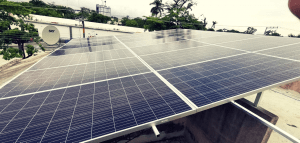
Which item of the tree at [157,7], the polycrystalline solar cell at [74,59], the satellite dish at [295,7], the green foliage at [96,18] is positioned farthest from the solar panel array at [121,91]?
the green foliage at [96,18]

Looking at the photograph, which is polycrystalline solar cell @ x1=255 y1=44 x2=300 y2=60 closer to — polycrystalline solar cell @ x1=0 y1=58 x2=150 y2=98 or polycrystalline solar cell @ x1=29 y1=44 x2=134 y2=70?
polycrystalline solar cell @ x1=0 y1=58 x2=150 y2=98

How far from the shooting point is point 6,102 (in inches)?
190

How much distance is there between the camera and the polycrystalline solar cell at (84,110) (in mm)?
3553

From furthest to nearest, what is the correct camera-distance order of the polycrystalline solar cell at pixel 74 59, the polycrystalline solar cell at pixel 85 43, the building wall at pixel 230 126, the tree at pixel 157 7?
the tree at pixel 157 7
the polycrystalline solar cell at pixel 85 43
the polycrystalline solar cell at pixel 74 59
the building wall at pixel 230 126

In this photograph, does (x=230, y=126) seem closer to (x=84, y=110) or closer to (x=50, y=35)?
(x=84, y=110)

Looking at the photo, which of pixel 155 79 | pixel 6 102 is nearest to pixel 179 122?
pixel 155 79

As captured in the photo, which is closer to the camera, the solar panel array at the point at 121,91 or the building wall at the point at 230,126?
the solar panel array at the point at 121,91

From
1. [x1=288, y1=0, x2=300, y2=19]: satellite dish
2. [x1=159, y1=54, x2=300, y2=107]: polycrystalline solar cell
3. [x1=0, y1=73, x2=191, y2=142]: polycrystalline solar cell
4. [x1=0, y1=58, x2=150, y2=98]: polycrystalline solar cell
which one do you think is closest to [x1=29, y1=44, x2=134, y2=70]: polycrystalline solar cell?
[x1=0, y1=58, x2=150, y2=98]: polycrystalline solar cell

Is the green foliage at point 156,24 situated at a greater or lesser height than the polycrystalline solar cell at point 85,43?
greater

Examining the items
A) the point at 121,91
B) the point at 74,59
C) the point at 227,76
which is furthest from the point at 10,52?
the point at 227,76

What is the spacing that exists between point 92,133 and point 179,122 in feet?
32.9

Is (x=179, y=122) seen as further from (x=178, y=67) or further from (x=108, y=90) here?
(x=108, y=90)

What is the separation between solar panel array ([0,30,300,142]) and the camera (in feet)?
12.3

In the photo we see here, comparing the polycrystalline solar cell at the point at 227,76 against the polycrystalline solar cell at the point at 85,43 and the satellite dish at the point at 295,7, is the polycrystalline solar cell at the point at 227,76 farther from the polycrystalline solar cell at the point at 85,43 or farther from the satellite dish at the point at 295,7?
the satellite dish at the point at 295,7
